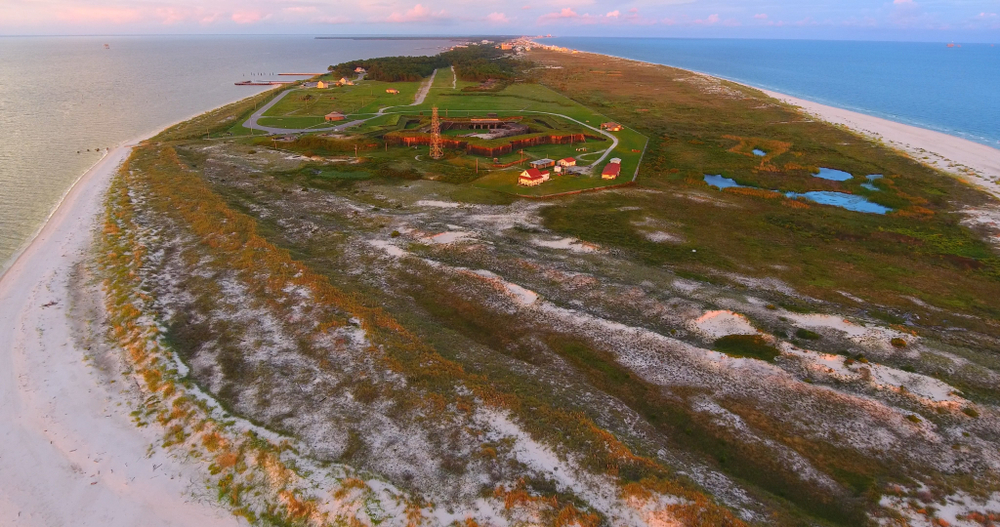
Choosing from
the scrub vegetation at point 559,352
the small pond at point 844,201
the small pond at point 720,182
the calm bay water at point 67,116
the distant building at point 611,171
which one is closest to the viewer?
the scrub vegetation at point 559,352

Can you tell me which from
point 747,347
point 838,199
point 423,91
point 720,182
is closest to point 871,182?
point 838,199

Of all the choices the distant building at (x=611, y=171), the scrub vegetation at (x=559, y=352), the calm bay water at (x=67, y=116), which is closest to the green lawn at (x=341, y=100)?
the calm bay water at (x=67, y=116)

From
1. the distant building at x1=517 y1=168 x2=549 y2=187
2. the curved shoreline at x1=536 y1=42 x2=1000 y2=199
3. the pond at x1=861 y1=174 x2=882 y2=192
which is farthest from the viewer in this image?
the curved shoreline at x1=536 y1=42 x2=1000 y2=199

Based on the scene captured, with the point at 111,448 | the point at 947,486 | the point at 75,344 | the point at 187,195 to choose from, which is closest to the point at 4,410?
the point at 75,344

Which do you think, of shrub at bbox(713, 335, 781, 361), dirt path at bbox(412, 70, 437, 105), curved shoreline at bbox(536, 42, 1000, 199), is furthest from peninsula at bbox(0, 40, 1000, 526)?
dirt path at bbox(412, 70, 437, 105)

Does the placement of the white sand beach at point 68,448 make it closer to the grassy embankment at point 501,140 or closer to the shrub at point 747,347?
the shrub at point 747,347

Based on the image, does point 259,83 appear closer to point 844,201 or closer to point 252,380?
point 252,380

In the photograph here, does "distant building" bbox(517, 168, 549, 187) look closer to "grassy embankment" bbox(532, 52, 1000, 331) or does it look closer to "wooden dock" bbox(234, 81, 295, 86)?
"grassy embankment" bbox(532, 52, 1000, 331)
